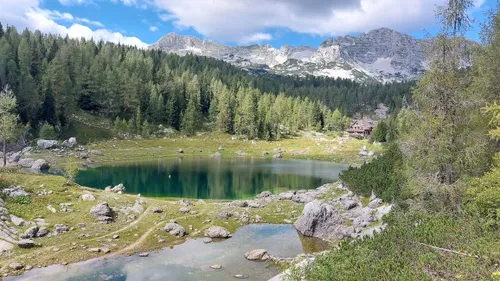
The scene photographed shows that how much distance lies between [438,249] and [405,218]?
466 cm

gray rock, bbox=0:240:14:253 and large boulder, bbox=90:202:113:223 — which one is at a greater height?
large boulder, bbox=90:202:113:223

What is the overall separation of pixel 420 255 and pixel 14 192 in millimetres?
39387

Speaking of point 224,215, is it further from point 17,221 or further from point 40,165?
point 40,165

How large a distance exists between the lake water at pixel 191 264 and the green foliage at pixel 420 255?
12337mm

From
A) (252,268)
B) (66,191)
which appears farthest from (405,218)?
(66,191)

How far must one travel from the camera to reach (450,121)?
72.3 ft

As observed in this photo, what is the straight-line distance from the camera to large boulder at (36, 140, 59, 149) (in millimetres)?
91938

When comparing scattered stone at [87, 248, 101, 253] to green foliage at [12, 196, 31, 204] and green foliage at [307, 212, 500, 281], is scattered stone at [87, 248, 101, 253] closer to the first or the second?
green foliage at [12, 196, 31, 204]

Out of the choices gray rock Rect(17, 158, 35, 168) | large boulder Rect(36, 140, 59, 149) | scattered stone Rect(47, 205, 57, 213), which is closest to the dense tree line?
large boulder Rect(36, 140, 59, 149)

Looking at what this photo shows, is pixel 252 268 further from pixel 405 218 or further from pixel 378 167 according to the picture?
pixel 378 167

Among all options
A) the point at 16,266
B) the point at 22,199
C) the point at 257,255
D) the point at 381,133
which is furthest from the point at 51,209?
the point at 381,133

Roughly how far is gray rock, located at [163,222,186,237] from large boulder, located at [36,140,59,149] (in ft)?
239

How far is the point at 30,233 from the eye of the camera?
30.7 meters

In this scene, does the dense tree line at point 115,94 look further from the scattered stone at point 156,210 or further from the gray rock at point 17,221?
the scattered stone at point 156,210
